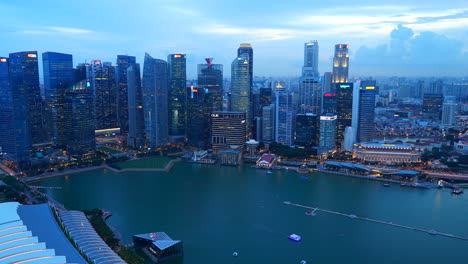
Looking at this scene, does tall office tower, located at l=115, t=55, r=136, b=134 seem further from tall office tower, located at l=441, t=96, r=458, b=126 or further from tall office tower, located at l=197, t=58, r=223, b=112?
tall office tower, located at l=441, t=96, r=458, b=126

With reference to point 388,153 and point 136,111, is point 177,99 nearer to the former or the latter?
point 136,111

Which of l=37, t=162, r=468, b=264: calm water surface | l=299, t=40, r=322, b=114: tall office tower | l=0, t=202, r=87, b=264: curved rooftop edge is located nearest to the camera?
l=0, t=202, r=87, b=264: curved rooftop edge

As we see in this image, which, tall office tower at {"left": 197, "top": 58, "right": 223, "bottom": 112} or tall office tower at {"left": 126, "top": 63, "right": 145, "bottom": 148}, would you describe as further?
tall office tower at {"left": 197, "top": 58, "right": 223, "bottom": 112}

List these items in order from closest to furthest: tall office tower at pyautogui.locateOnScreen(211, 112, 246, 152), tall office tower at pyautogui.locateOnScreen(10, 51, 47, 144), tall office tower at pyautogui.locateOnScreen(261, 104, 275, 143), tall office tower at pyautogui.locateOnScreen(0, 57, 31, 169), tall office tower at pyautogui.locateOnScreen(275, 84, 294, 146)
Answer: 1. tall office tower at pyautogui.locateOnScreen(0, 57, 31, 169)
2. tall office tower at pyautogui.locateOnScreen(10, 51, 47, 144)
3. tall office tower at pyautogui.locateOnScreen(211, 112, 246, 152)
4. tall office tower at pyautogui.locateOnScreen(275, 84, 294, 146)
5. tall office tower at pyautogui.locateOnScreen(261, 104, 275, 143)

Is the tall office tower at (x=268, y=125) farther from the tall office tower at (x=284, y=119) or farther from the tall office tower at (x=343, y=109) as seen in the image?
the tall office tower at (x=343, y=109)

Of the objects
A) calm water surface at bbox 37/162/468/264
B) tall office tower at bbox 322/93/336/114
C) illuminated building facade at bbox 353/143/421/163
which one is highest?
tall office tower at bbox 322/93/336/114

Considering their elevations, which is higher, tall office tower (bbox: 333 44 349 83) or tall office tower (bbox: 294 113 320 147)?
tall office tower (bbox: 333 44 349 83)

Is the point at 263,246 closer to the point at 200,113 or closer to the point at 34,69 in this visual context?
the point at 200,113

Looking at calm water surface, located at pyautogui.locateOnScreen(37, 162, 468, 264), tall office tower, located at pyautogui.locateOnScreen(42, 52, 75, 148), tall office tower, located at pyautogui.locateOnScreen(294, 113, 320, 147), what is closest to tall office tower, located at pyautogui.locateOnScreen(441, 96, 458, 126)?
tall office tower, located at pyautogui.locateOnScreen(294, 113, 320, 147)
